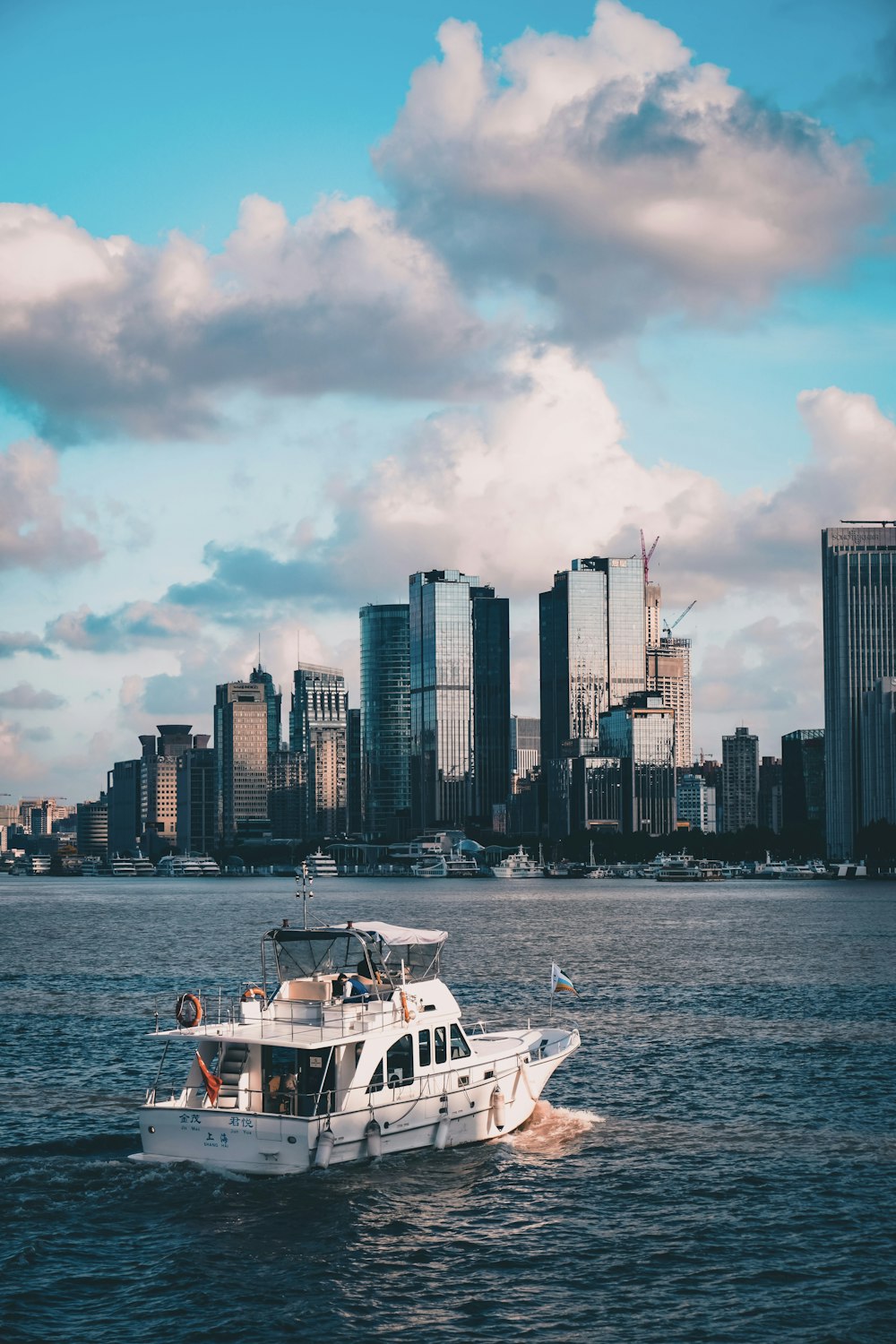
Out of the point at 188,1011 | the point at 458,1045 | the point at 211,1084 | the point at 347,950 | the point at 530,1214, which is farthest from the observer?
the point at 347,950

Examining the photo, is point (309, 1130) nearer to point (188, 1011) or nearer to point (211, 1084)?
point (211, 1084)

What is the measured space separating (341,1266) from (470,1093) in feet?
35.1

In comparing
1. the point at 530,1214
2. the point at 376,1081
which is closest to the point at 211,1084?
the point at 376,1081

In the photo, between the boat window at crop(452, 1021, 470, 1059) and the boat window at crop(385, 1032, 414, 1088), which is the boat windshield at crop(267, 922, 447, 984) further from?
the boat window at crop(385, 1032, 414, 1088)

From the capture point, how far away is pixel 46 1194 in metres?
42.4

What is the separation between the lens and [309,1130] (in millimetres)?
41094

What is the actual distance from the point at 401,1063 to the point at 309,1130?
176 inches

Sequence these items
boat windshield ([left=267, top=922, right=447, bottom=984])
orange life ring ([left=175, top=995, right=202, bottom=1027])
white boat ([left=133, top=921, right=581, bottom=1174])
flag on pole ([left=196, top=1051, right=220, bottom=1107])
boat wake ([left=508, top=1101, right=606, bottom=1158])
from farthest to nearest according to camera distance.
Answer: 1. boat wake ([left=508, top=1101, right=606, bottom=1158])
2. boat windshield ([left=267, top=922, right=447, bottom=984])
3. orange life ring ([left=175, top=995, right=202, bottom=1027])
4. flag on pole ([left=196, top=1051, right=220, bottom=1107])
5. white boat ([left=133, top=921, right=581, bottom=1174])

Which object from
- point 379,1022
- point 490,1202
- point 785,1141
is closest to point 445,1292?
point 490,1202

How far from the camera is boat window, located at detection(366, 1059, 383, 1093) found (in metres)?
43.6

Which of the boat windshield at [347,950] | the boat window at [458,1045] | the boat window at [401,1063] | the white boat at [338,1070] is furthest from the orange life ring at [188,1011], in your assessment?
the boat window at [458,1045]

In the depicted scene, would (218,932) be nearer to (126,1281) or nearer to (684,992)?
(684,992)

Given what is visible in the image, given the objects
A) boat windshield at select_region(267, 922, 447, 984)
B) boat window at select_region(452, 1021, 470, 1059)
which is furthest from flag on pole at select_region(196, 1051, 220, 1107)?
boat window at select_region(452, 1021, 470, 1059)

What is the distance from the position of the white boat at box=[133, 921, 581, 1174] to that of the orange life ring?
49 mm
